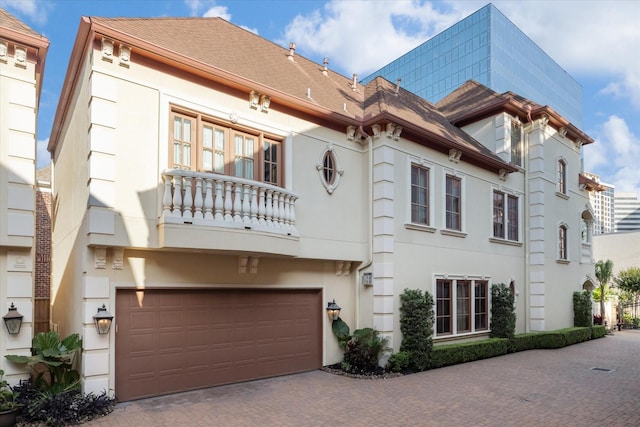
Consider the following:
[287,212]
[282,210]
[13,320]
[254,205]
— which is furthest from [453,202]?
[13,320]

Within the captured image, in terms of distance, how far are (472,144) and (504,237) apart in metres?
3.18

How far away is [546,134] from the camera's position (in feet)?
54.8

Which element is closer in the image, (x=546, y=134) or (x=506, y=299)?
(x=506, y=299)

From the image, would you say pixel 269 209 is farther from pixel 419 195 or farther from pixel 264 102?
pixel 419 195

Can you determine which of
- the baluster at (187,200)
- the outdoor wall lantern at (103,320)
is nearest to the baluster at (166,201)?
the baluster at (187,200)

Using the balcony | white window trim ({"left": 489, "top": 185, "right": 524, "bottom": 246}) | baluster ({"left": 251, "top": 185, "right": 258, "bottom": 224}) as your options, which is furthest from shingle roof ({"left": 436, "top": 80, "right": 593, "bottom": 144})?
baluster ({"left": 251, "top": 185, "right": 258, "bottom": 224})

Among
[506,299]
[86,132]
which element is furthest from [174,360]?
[506,299]

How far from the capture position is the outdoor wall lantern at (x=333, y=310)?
1044 centimetres

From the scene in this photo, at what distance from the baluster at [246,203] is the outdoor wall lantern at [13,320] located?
374cm

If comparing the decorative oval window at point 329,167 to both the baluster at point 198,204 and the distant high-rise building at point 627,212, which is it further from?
the distant high-rise building at point 627,212

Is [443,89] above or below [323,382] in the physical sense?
above

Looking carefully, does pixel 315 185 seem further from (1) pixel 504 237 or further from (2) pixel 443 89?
(2) pixel 443 89

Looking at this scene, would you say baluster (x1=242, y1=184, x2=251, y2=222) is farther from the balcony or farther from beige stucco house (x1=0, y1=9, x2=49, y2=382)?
beige stucco house (x1=0, y1=9, x2=49, y2=382)

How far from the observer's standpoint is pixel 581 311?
17.6 metres
